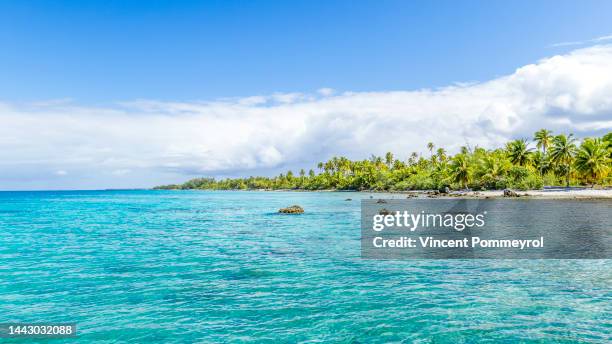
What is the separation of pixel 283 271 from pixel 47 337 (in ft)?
36.6

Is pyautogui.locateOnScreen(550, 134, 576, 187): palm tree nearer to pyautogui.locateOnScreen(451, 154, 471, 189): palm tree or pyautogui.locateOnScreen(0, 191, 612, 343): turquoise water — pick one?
pyautogui.locateOnScreen(451, 154, 471, 189): palm tree

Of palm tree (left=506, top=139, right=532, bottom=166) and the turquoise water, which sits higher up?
palm tree (left=506, top=139, right=532, bottom=166)

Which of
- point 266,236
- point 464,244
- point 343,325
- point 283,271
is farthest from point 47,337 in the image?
point 464,244

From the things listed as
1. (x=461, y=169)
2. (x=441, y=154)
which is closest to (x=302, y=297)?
(x=461, y=169)

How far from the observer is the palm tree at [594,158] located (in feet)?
302

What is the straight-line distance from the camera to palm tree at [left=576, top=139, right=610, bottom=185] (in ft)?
302

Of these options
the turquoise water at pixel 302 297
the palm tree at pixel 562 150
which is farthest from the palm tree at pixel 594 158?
the turquoise water at pixel 302 297

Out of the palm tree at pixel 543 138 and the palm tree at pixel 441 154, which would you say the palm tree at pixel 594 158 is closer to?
the palm tree at pixel 543 138

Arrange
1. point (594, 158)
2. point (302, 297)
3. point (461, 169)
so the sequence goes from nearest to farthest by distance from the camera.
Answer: point (302, 297)
point (594, 158)
point (461, 169)

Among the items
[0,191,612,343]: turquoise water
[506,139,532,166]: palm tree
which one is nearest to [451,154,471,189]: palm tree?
[506,139,532,166]: palm tree

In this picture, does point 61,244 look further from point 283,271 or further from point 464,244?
point 464,244

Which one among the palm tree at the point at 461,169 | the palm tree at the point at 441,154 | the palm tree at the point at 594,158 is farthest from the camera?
the palm tree at the point at 441,154

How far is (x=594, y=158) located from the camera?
92062mm

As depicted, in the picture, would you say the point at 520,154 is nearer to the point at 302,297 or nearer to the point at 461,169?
the point at 461,169
